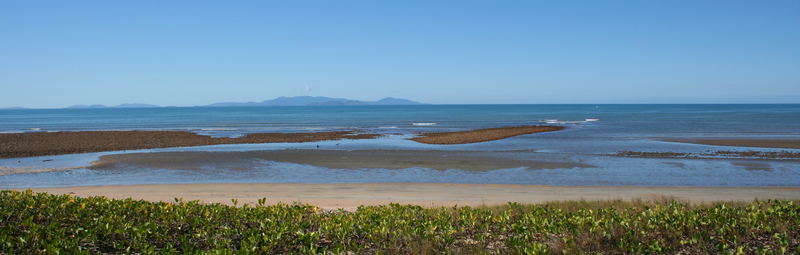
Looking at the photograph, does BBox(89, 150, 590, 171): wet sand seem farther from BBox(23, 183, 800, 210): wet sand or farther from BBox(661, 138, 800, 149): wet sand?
BBox(661, 138, 800, 149): wet sand

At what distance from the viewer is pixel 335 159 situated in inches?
1099

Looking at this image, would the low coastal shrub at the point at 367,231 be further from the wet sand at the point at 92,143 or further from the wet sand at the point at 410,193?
the wet sand at the point at 92,143

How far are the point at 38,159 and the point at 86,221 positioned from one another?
2583cm

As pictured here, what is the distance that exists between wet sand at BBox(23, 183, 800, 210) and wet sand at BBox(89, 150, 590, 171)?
593cm

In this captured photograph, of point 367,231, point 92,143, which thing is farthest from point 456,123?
point 367,231

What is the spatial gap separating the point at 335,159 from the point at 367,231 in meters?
20.6

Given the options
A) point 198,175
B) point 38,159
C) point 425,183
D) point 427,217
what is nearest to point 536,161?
point 425,183

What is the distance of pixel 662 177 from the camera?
814 inches

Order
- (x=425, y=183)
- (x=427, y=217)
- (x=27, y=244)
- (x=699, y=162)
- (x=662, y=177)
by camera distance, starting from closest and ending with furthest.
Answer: (x=27, y=244), (x=427, y=217), (x=425, y=183), (x=662, y=177), (x=699, y=162)

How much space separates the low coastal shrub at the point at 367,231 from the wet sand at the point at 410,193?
6.04 metres

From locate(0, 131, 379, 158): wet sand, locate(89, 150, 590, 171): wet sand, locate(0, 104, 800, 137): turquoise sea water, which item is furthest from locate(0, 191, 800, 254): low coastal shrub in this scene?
locate(0, 104, 800, 137): turquoise sea water

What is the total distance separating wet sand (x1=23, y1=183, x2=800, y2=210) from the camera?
1527cm

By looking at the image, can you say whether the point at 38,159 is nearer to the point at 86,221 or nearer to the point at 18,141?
the point at 18,141

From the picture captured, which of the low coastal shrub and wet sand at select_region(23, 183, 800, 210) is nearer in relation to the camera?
the low coastal shrub
